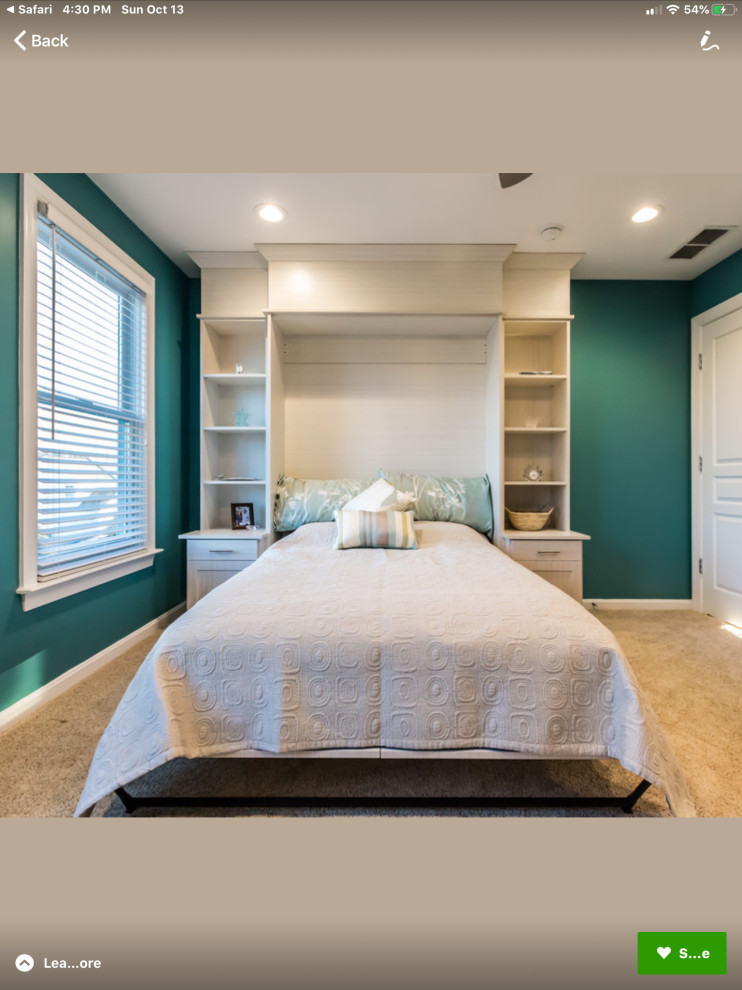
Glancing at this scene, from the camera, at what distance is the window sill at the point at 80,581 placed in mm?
1669

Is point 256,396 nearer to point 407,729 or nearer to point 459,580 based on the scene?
point 459,580

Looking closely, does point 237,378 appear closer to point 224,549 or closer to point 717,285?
point 224,549

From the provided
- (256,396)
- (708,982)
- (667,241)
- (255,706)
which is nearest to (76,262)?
(256,396)

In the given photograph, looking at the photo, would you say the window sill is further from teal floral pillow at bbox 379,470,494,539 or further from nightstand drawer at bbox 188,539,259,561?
teal floral pillow at bbox 379,470,494,539

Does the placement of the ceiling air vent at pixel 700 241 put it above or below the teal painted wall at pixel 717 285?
above

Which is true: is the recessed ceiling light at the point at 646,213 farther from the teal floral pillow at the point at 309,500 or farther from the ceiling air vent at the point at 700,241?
the teal floral pillow at the point at 309,500

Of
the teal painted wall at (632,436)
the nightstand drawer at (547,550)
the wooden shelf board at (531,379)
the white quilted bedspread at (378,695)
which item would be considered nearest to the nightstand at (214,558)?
the white quilted bedspread at (378,695)

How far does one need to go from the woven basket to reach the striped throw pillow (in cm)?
95

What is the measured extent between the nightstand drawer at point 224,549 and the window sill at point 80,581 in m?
0.29

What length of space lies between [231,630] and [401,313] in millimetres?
2227

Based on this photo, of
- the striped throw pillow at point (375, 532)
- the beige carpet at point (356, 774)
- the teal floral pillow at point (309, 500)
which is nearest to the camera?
the beige carpet at point (356, 774)

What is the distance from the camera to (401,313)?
2.61 meters

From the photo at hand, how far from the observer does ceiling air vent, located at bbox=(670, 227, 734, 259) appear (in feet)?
8.00

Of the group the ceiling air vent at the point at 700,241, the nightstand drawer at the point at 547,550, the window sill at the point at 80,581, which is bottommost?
the window sill at the point at 80,581
